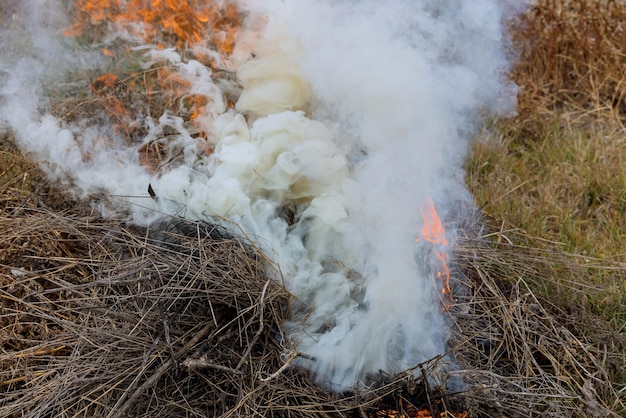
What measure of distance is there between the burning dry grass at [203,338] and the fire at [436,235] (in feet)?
0.30

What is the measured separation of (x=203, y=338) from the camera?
2.55m

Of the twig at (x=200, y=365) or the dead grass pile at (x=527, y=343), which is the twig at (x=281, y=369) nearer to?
the twig at (x=200, y=365)

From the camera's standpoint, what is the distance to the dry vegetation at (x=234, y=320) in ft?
8.01

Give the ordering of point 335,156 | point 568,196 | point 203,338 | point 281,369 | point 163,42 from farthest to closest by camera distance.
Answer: point 163,42, point 568,196, point 335,156, point 203,338, point 281,369

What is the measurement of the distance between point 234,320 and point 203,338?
0.49 feet

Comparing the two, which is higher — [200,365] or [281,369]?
[281,369]

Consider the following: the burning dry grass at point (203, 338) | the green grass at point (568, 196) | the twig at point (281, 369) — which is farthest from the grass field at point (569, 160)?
the twig at point (281, 369)

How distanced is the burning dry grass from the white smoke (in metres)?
0.15

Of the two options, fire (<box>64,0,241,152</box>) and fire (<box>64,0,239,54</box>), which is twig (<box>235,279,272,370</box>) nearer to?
fire (<box>64,0,241,152</box>)

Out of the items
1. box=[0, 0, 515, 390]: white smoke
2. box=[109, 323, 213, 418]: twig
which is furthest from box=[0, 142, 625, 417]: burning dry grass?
box=[0, 0, 515, 390]: white smoke

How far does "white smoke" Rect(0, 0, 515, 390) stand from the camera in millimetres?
2701

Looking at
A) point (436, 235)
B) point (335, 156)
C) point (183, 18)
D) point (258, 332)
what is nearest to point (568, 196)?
point (436, 235)

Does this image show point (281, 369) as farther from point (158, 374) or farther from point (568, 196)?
point (568, 196)

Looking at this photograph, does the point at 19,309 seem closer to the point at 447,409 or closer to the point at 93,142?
the point at 93,142
